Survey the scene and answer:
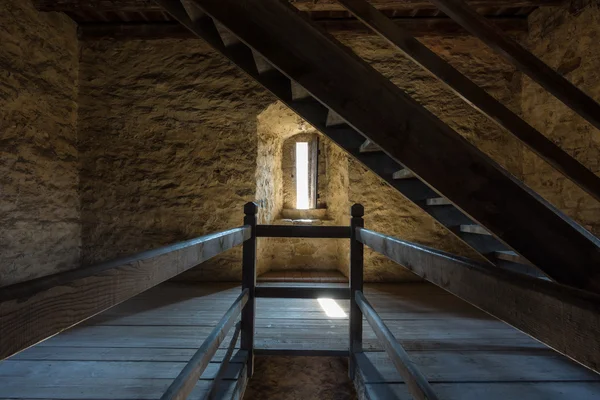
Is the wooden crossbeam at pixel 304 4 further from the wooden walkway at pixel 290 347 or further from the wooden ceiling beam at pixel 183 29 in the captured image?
the wooden walkway at pixel 290 347

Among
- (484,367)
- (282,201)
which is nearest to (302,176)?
(282,201)

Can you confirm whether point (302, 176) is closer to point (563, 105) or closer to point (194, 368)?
point (563, 105)

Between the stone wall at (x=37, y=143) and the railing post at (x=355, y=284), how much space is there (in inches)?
127

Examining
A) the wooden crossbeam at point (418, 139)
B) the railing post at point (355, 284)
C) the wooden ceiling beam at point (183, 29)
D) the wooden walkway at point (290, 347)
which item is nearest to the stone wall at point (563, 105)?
the wooden ceiling beam at point (183, 29)

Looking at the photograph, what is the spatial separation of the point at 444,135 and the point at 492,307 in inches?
36.8

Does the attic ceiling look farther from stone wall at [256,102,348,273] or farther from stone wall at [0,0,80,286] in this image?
stone wall at [256,102,348,273]

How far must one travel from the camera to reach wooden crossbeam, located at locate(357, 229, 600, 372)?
1.57ft

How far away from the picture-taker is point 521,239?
1.46m

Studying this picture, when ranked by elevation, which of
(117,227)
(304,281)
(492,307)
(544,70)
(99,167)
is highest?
(544,70)

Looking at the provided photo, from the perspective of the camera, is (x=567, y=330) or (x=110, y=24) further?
(x=110, y=24)

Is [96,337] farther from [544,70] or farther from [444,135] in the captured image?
[544,70]

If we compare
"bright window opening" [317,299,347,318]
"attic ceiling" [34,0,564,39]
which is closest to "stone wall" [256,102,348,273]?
"attic ceiling" [34,0,564,39]

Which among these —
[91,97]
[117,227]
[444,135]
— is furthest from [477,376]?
[91,97]

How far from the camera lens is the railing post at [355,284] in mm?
2184
